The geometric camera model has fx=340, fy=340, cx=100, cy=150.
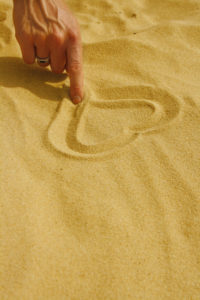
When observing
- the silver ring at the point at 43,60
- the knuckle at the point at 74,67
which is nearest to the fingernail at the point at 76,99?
the knuckle at the point at 74,67

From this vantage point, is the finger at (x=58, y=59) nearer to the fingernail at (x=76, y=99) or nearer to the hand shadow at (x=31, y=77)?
the hand shadow at (x=31, y=77)

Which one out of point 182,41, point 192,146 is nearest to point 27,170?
point 192,146

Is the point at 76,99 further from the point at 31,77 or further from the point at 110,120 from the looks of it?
the point at 31,77

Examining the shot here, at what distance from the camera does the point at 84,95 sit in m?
1.87

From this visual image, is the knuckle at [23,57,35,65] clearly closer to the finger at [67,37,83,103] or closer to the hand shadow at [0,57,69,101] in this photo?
the hand shadow at [0,57,69,101]

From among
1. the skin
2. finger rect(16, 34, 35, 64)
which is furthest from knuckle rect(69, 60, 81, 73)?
finger rect(16, 34, 35, 64)

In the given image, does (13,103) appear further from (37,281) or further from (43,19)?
(37,281)

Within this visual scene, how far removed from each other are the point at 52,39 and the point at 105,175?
2.86ft

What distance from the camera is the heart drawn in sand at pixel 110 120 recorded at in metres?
1.54

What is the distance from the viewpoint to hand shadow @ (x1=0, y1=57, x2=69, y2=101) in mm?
1888

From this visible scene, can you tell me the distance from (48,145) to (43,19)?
81 centimetres

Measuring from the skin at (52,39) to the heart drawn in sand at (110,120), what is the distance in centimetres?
13

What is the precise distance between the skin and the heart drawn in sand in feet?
0.44

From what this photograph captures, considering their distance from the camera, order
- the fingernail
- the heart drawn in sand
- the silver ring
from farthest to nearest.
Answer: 1. the silver ring
2. the fingernail
3. the heart drawn in sand
